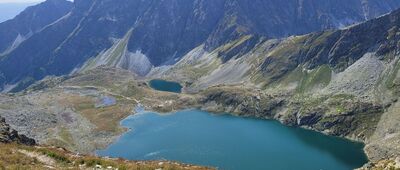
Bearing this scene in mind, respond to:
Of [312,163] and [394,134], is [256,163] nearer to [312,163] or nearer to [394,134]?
[312,163]

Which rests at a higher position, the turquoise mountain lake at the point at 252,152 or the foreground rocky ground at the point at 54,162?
the turquoise mountain lake at the point at 252,152

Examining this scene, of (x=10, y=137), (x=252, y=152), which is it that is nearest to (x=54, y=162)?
(x=10, y=137)

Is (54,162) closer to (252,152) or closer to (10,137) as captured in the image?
(10,137)

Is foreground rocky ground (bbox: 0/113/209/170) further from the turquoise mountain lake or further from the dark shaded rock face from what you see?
the turquoise mountain lake

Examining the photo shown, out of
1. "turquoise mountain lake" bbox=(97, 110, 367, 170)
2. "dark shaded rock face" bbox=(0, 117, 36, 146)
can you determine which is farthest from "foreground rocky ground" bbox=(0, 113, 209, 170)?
"turquoise mountain lake" bbox=(97, 110, 367, 170)

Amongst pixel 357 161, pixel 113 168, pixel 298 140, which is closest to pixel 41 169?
pixel 113 168

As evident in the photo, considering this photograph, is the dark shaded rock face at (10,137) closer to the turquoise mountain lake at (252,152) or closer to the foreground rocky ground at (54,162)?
the foreground rocky ground at (54,162)

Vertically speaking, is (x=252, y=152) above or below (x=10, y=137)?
above

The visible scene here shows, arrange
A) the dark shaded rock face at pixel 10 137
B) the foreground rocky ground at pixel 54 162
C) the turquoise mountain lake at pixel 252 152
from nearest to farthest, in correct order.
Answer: the foreground rocky ground at pixel 54 162
the dark shaded rock face at pixel 10 137
the turquoise mountain lake at pixel 252 152

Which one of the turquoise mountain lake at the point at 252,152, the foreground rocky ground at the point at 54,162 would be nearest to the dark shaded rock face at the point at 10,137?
the foreground rocky ground at the point at 54,162

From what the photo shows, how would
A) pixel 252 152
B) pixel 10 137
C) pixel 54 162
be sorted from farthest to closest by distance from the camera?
pixel 252 152
pixel 10 137
pixel 54 162

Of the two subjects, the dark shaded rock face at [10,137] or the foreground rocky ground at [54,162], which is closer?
the foreground rocky ground at [54,162]
